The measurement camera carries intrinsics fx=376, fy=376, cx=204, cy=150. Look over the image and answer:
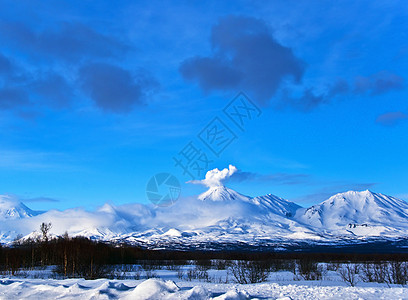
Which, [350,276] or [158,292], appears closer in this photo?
[158,292]

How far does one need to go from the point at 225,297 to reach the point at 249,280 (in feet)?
63.7

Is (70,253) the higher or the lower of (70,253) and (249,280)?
the higher

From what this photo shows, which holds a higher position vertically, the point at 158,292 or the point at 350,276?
the point at 158,292

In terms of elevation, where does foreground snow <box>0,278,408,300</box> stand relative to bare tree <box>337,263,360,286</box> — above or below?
above

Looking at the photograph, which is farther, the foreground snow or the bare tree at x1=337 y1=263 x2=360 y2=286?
the bare tree at x1=337 y1=263 x2=360 y2=286

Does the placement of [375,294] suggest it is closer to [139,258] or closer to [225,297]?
[225,297]

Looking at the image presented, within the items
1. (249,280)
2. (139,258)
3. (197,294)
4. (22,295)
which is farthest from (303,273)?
(139,258)

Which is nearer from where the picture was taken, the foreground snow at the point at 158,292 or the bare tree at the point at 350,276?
the foreground snow at the point at 158,292

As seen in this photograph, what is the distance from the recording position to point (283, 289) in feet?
68.9

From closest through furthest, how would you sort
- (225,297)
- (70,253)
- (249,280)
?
(225,297) → (249,280) → (70,253)

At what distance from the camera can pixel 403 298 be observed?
56.6 feet

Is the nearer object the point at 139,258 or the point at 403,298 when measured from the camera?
the point at 403,298

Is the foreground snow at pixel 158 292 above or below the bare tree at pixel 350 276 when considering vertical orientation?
above

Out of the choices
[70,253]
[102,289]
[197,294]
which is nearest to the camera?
[197,294]
